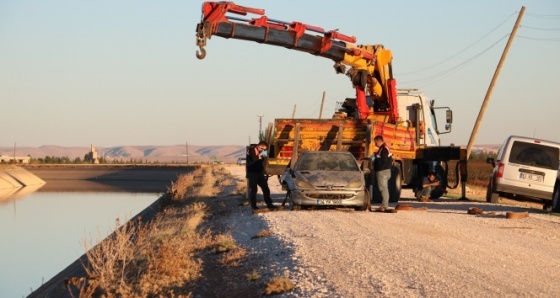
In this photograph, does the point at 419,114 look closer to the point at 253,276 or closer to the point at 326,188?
the point at 326,188

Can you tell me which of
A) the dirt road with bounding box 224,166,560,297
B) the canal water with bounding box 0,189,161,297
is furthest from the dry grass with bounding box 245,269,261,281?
the canal water with bounding box 0,189,161,297

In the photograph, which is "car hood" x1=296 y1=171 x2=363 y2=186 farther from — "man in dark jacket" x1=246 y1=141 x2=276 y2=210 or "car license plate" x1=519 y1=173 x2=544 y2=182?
"car license plate" x1=519 y1=173 x2=544 y2=182

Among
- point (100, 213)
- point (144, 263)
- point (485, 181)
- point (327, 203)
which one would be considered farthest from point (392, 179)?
point (100, 213)

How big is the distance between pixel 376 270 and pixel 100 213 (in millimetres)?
47787

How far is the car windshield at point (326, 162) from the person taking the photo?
24250mm

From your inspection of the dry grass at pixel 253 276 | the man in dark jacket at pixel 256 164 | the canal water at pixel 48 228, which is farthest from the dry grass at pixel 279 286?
the man in dark jacket at pixel 256 164

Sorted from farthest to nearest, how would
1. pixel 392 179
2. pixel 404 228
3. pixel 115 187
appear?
pixel 115 187 < pixel 392 179 < pixel 404 228

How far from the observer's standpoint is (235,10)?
83.9 ft

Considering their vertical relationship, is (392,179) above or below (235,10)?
below

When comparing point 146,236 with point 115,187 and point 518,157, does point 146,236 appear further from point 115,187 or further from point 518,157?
point 115,187

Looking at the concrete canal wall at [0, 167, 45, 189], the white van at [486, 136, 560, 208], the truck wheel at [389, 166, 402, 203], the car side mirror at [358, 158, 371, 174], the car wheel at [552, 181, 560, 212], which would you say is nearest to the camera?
the car wheel at [552, 181, 560, 212]

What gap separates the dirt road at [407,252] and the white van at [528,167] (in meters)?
1.65

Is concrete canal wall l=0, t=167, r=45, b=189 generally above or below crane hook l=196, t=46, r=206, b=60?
below

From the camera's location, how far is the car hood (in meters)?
23.2
